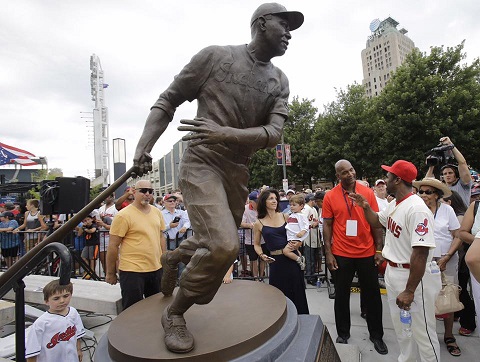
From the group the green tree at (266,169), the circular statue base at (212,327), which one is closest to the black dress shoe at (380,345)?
the circular statue base at (212,327)

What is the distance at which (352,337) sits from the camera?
4031 mm

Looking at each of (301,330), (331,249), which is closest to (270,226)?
(331,249)

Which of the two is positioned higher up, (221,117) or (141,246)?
(221,117)

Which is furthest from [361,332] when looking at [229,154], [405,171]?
[229,154]

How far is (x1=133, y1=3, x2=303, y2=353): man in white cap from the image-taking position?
201 cm

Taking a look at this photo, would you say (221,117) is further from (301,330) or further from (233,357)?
(301,330)

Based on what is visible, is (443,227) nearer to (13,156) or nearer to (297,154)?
(297,154)

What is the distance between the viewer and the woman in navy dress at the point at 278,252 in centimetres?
407

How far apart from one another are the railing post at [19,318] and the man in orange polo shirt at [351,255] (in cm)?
328

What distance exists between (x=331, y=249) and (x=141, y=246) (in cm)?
237

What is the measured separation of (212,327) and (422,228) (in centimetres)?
193

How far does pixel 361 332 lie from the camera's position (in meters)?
4.15

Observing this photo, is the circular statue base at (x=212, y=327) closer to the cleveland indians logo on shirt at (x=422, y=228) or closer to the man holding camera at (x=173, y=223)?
the cleveland indians logo on shirt at (x=422, y=228)

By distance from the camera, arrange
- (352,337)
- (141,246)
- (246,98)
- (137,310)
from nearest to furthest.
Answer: (246,98) < (137,310) < (141,246) < (352,337)
